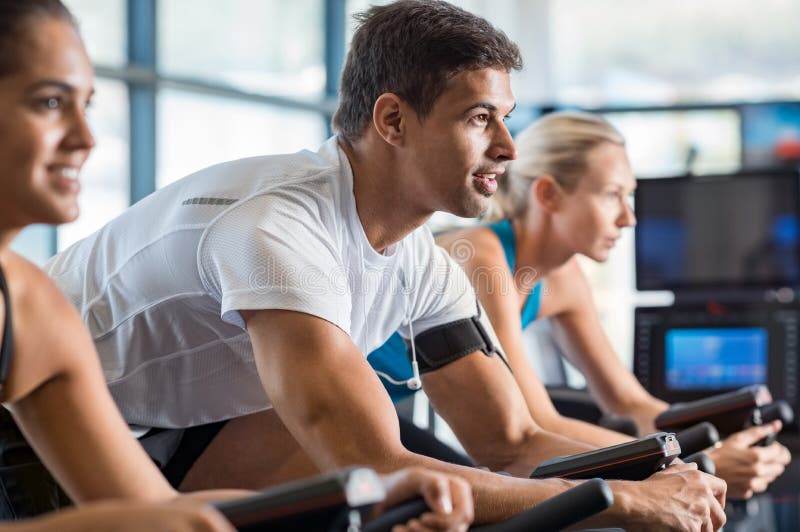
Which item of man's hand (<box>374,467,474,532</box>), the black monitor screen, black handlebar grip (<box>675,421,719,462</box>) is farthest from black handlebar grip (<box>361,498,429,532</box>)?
the black monitor screen

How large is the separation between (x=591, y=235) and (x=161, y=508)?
2.12 metres

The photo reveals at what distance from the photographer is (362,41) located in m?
1.95

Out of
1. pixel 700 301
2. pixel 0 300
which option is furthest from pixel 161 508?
pixel 700 301

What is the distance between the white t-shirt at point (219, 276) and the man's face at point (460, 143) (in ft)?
0.40

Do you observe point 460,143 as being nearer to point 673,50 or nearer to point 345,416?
point 345,416

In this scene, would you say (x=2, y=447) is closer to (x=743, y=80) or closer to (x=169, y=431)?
(x=169, y=431)

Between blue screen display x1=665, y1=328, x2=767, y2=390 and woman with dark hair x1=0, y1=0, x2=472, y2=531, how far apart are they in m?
2.62

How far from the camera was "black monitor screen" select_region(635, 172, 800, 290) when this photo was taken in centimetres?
380

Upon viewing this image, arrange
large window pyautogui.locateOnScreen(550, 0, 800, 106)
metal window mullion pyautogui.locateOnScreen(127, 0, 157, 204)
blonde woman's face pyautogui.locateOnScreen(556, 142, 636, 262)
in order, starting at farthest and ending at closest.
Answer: large window pyautogui.locateOnScreen(550, 0, 800, 106) → metal window mullion pyautogui.locateOnScreen(127, 0, 157, 204) → blonde woman's face pyautogui.locateOnScreen(556, 142, 636, 262)

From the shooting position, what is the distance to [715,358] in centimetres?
363

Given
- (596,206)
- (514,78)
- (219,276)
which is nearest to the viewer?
(219,276)

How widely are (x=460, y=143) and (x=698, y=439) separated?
2.39 feet

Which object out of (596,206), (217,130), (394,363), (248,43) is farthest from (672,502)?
(248,43)

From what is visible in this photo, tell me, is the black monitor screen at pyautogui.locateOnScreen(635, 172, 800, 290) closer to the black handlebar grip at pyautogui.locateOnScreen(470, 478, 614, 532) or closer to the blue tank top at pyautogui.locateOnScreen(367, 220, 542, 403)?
the blue tank top at pyautogui.locateOnScreen(367, 220, 542, 403)
